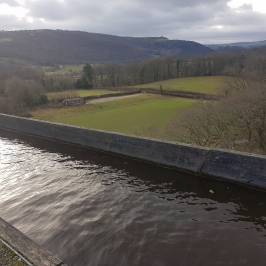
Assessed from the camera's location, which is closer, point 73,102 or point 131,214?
point 131,214

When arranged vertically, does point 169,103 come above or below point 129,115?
above

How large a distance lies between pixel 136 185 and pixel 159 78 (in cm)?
8260

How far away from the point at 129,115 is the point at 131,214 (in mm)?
36123

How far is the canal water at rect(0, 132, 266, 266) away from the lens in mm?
12648

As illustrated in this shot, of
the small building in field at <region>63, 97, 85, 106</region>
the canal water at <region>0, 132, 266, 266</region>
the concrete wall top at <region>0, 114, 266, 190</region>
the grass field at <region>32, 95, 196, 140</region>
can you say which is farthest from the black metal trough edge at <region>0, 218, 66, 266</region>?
the small building in field at <region>63, 97, 85, 106</region>

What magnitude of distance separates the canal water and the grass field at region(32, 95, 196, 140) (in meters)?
13.0

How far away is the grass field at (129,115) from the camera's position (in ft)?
132

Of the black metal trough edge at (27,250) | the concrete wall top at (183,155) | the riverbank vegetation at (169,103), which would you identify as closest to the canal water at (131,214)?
the concrete wall top at (183,155)

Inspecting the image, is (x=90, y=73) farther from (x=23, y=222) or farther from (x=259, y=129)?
(x=23, y=222)

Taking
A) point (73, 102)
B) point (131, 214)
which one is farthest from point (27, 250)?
point (73, 102)

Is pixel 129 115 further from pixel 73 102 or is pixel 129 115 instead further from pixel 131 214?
pixel 131 214

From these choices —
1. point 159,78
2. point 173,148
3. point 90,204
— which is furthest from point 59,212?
point 159,78

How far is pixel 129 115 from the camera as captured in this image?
2026 inches

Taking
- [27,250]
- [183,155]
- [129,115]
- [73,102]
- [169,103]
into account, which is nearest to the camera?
[27,250]
